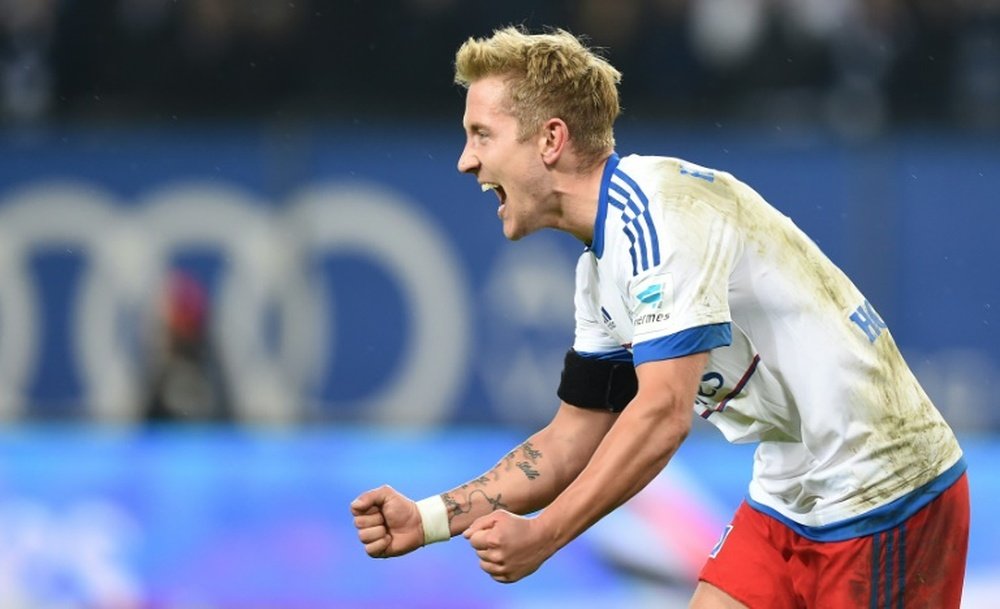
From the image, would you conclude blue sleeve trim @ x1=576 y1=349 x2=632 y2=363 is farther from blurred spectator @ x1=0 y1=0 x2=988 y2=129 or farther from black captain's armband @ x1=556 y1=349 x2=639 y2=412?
blurred spectator @ x1=0 y1=0 x2=988 y2=129

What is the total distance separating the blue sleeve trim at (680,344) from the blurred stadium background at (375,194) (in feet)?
24.3

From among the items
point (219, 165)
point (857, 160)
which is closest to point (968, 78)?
point (857, 160)

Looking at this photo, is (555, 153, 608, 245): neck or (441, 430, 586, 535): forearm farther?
(441, 430, 586, 535): forearm

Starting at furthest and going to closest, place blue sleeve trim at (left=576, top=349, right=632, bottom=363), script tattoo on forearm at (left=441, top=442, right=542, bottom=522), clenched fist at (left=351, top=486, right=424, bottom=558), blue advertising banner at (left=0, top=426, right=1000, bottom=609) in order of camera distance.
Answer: blue advertising banner at (left=0, top=426, right=1000, bottom=609)
blue sleeve trim at (left=576, top=349, right=632, bottom=363)
script tattoo on forearm at (left=441, top=442, right=542, bottom=522)
clenched fist at (left=351, top=486, right=424, bottom=558)

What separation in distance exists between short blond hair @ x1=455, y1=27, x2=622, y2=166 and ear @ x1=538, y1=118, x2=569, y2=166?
16 millimetres

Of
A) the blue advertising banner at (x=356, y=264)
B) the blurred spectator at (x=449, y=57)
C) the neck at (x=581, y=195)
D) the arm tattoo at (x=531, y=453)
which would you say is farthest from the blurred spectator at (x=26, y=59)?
the neck at (x=581, y=195)

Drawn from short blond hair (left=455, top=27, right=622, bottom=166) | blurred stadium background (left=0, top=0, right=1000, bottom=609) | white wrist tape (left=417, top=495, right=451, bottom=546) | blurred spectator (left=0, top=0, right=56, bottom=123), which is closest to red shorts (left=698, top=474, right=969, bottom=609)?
white wrist tape (left=417, top=495, right=451, bottom=546)

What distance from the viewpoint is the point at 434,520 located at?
504 cm

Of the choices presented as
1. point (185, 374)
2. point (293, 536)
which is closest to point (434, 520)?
point (293, 536)

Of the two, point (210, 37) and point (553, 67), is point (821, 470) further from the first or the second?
point (210, 37)

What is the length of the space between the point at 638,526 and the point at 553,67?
4.04m

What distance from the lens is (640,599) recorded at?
8.12 metres

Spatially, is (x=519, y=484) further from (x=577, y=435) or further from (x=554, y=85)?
(x=554, y=85)

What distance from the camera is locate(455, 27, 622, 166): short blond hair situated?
15.9 feet
